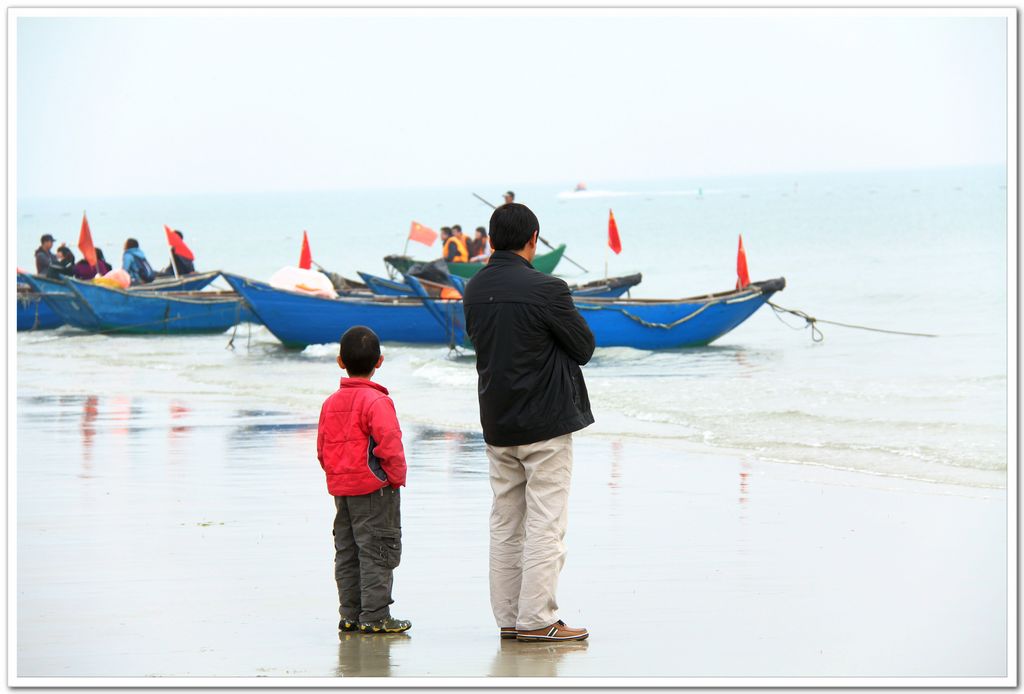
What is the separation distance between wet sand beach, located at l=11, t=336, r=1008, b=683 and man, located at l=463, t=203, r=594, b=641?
208 millimetres

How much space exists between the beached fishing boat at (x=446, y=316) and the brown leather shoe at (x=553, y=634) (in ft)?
45.4

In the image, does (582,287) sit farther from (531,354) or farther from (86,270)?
(531,354)

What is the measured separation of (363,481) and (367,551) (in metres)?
0.27

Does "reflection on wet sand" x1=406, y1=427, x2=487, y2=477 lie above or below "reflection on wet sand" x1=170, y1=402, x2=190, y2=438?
above

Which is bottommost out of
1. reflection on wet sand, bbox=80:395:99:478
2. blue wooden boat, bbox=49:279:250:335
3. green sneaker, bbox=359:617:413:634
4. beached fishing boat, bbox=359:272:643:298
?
reflection on wet sand, bbox=80:395:99:478

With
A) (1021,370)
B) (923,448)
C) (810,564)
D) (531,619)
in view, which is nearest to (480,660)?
(531,619)

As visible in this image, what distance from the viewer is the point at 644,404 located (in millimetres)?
14188

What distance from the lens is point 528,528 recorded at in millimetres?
4836

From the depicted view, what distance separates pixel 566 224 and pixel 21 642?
10904cm

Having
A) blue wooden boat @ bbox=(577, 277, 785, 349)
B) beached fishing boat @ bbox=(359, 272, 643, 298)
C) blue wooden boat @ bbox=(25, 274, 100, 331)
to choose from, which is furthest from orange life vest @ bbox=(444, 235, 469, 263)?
blue wooden boat @ bbox=(25, 274, 100, 331)

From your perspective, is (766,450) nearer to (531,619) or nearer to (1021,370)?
(1021,370)

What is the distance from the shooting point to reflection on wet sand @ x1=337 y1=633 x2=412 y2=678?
4.50 m

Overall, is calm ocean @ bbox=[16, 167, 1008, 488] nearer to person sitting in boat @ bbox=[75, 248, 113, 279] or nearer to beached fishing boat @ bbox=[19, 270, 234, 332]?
beached fishing boat @ bbox=[19, 270, 234, 332]

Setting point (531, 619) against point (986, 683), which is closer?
point (986, 683)
